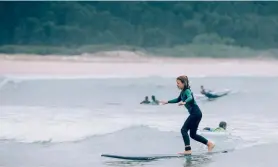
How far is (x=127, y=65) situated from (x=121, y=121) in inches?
18.2

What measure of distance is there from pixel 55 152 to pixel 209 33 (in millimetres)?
1316

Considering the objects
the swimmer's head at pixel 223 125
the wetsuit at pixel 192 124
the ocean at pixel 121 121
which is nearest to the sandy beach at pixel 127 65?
the ocean at pixel 121 121

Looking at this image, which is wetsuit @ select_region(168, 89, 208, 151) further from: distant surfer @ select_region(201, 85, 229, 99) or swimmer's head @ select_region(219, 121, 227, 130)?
distant surfer @ select_region(201, 85, 229, 99)

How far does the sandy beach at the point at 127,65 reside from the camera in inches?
135

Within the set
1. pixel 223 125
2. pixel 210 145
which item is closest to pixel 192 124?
pixel 210 145

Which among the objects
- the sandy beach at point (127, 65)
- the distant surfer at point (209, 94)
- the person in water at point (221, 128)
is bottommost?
the person in water at point (221, 128)

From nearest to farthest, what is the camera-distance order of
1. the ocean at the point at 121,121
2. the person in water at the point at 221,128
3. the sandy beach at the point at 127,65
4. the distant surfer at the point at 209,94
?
1. the ocean at the point at 121,121
2. the person in water at the point at 221,128
3. the distant surfer at the point at 209,94
4. the sandy beach at the point at 127,65

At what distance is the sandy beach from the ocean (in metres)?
0.06

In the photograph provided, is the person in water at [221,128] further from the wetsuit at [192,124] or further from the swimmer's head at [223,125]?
the wetsuit at [192,124]

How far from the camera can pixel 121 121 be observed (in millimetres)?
3158

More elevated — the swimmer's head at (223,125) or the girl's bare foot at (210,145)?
the swimmer's head at (223,125)

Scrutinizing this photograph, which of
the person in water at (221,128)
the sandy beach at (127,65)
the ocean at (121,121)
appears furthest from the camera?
the sandy beach at (127,65)

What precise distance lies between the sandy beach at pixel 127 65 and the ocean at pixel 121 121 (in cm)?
6

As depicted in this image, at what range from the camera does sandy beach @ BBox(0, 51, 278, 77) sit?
3.42m
